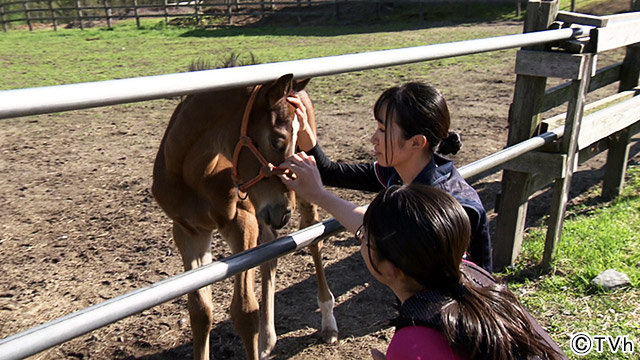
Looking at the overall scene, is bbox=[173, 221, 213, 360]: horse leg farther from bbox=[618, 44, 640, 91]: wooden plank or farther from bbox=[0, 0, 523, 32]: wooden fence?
bbox=[0, 0, 523, 32]: wooden fence

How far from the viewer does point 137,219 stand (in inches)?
187

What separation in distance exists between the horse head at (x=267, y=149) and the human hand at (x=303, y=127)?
0.08 ft

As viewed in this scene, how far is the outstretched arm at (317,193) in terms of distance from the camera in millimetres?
1815

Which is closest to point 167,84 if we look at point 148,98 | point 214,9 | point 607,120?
point 148,98

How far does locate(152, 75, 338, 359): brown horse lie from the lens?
89.0 inches

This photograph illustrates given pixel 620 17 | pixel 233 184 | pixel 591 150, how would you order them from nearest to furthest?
pixel 233 184 → pixel 620 17 → pixel 591 150

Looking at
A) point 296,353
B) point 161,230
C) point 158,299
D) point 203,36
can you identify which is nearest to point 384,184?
point 158,299

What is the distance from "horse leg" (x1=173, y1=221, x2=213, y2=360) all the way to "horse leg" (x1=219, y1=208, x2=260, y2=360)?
15 centimetres

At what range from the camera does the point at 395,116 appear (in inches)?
71.1

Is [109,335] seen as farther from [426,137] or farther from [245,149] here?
[426,137]

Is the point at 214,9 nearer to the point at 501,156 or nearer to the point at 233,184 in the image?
the point at 233,184

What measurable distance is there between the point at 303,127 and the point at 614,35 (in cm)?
240

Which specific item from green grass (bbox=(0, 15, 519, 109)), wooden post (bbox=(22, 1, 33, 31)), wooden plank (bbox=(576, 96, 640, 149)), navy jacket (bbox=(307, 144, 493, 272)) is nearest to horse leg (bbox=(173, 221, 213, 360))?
navy jacket (bbox=(307, 144, 493, 272))

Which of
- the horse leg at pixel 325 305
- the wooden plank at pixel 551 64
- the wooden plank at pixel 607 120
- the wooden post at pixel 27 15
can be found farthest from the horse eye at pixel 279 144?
the wooden post at pixel 27 15
